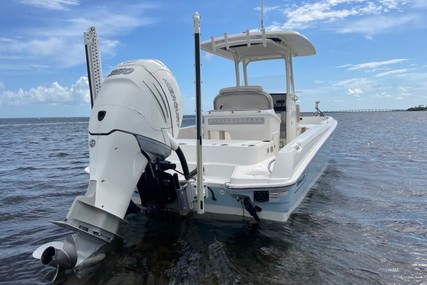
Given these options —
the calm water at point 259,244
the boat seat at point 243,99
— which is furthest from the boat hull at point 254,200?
the boat seat at point 243,99

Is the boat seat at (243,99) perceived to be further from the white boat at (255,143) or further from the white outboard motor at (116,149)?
the white outboard motor at (116,149)

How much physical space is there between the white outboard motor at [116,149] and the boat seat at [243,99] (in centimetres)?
243

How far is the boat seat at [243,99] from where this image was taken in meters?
6.03

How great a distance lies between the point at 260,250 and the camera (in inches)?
160

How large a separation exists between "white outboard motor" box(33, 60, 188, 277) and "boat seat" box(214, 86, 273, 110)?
7.98 ft

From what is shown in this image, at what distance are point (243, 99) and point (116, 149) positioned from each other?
3.26 meters

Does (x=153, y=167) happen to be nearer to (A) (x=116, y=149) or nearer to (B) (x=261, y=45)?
(A) (x=116, y=149)

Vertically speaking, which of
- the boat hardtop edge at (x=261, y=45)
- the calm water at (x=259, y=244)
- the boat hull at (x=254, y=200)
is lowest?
the calm water at (x=259, y=244)

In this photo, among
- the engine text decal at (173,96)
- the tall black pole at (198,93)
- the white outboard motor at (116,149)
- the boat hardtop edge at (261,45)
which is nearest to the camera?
the white outboard motor at (116,149)

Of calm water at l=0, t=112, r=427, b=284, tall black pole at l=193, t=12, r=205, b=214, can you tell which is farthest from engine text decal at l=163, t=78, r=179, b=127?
calm water at l=0, t=112, r=427, b=284

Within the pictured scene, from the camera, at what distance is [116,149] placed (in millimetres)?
3424

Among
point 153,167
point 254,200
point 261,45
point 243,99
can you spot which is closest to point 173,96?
point 153,167

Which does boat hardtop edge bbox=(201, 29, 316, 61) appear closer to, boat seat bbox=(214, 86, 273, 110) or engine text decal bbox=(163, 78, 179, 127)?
boat seat bbox=(214, 86, 273, 110)

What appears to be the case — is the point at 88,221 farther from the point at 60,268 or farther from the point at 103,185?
the point at 60,268
